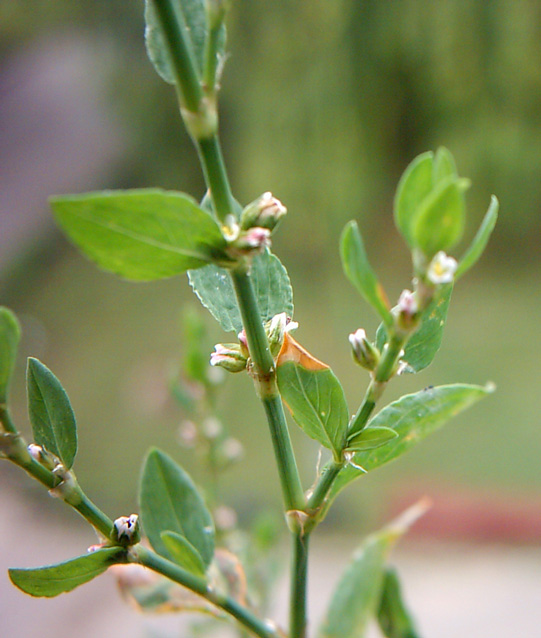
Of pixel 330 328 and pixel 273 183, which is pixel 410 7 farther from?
pixel 330 328

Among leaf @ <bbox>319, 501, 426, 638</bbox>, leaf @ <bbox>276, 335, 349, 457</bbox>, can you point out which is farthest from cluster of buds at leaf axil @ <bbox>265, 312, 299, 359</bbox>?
leaf @ <bbox>319, 501, 426, 638</bbox>

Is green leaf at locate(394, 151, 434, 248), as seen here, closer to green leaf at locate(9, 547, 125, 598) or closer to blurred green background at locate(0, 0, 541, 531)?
green leaf at locate(9, 547, 125, 598)

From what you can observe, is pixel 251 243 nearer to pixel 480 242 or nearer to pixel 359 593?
pixel 480 242

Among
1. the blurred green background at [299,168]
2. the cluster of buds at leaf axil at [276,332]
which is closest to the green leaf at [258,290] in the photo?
the cluster of buds at leaf axil at [276,332]

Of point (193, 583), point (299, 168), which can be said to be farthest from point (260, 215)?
point (299, 168)

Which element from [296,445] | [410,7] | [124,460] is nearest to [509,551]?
[296,445]

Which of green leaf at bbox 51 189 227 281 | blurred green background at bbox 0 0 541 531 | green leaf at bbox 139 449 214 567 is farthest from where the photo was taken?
blurred green background at bbox 0 0 541 531
